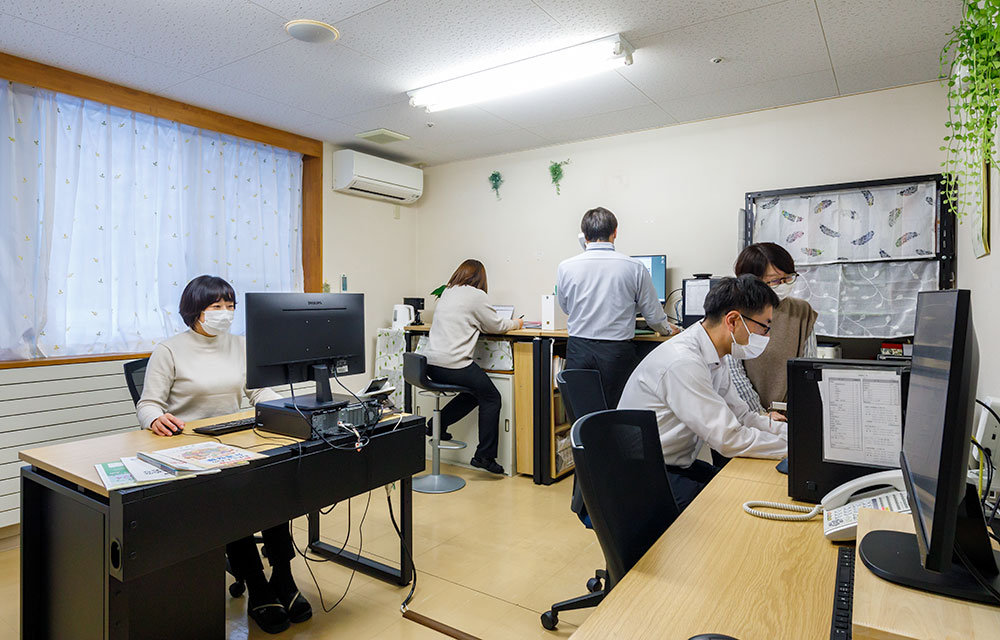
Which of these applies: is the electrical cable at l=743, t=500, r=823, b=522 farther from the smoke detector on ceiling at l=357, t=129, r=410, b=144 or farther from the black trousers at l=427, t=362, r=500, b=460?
the smoke detector on ceiling at l=357, t=129, r=410, b=144

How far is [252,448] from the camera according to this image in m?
1.95

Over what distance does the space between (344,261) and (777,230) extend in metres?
3.17

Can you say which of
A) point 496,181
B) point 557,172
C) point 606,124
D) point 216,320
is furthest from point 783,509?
point 496,181

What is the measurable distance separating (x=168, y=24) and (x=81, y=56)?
29.0 inches

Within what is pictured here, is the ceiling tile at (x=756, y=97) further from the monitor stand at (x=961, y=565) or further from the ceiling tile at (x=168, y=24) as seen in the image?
the monitor stand at (x=961, y=565)

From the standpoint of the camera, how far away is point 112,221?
3.40 m

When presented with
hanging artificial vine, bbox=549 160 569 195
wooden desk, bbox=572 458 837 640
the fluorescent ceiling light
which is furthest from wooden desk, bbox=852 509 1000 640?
hanging artificial vine, bbox=549 160 569 195

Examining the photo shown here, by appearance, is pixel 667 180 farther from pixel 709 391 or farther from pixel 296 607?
pixel 296 607

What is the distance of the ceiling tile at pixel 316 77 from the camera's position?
2.89 meters

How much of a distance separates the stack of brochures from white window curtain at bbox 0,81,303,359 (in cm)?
193

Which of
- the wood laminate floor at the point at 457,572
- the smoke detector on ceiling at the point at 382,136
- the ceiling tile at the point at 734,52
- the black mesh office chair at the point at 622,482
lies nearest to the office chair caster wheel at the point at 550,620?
the wood laminate floor at the point at 457,572

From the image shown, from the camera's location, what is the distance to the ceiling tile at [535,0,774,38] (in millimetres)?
2410

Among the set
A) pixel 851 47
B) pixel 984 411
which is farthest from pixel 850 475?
pixel 851 47

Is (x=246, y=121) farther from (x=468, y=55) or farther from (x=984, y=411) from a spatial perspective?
(x=984, y=411)
